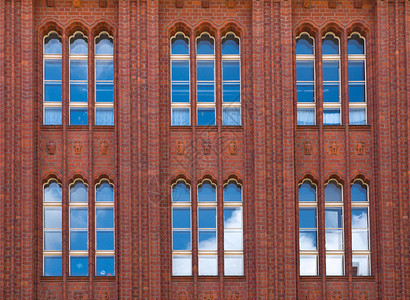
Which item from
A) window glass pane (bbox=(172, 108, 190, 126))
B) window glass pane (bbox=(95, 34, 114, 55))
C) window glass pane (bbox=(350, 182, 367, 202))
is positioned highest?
window glass pane (bbox=(95, 34, 114, 55))

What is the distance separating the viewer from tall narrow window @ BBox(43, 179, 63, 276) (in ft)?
77.9

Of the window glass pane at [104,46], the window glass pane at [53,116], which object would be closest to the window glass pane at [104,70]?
the window glass pane at [104,46]

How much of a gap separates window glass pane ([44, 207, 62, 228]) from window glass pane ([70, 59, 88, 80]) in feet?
12.4

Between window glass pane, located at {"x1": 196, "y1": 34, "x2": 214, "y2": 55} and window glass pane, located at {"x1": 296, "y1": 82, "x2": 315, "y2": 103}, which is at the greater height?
window glass pane, located at {"x1": 196, "y1": 34, "x2": 214, "y2": 55}

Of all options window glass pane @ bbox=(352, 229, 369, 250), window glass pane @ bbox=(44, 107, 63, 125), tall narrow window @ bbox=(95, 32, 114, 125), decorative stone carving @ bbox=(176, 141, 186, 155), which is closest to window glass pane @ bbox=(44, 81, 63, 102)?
window glass pane @ bbox=(44, 107, 63, 125)

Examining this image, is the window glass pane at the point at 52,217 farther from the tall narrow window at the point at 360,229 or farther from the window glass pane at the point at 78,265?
the tall narrow window at the point at 360,229

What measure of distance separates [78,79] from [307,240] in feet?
25.9

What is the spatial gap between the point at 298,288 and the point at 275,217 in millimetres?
2018

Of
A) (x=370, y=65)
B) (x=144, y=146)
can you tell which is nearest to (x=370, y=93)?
(x=370, y=65)

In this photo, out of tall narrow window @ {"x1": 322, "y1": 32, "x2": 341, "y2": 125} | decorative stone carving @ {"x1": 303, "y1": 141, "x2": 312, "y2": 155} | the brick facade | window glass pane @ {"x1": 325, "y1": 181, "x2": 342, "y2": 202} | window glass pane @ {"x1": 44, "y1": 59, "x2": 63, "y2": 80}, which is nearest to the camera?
the brick facade

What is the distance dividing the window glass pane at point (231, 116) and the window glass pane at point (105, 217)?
4036 millimetres

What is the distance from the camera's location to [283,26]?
80.6 feet

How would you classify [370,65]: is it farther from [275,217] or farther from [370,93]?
[275,217]

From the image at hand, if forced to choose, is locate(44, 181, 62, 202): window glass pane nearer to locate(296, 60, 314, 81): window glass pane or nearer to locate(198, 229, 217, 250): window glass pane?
locate(198, 229, 217, 250): window glass pane
